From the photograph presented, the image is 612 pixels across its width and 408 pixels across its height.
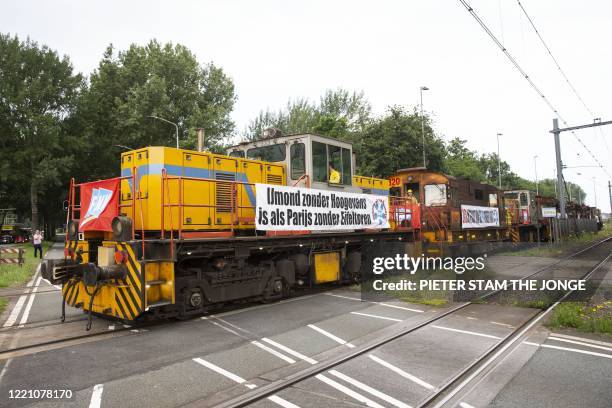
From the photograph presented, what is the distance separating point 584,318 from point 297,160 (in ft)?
22.7

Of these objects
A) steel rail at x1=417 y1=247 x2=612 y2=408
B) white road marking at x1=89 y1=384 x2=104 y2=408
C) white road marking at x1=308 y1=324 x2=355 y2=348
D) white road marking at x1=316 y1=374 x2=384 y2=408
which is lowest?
steel rail at x1=417 y1=247 x2=612 y2=408

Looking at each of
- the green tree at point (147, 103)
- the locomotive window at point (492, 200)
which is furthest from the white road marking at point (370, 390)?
the green tree at point (147, 103)

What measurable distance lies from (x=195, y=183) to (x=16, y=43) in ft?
112

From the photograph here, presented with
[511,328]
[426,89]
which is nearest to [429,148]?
[426,89]

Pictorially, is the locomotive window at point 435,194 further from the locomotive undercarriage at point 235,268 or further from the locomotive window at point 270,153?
the locomotive window at point 270,153

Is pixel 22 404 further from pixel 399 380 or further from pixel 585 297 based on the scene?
pixel 585 297

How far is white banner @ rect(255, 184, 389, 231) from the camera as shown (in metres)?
9.05

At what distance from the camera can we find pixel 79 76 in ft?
119

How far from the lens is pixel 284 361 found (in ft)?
19.1

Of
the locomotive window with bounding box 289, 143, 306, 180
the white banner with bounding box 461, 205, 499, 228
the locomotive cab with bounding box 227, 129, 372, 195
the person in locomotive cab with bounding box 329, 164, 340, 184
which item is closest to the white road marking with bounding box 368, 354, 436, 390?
the locomotive cab with bounding box 227, 129, 372, 195

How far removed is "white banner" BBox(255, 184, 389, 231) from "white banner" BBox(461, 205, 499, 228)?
6.16 m

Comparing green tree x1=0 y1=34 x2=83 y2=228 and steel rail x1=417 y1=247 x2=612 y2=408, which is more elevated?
green tree x1=0 y1=34 x2=83 y2=228

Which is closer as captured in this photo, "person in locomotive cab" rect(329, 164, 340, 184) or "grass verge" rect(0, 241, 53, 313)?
"person in locomotive cab" rect(329, 164, 340, 184)

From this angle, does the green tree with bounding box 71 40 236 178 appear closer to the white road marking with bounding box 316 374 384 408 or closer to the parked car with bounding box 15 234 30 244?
the parked car with bounding box 15 234 30 244
